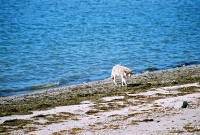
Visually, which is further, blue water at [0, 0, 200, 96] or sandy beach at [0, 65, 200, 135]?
blue water at [0, 0, 200, 96]

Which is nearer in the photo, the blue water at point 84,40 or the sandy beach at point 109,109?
the sandy beach at point 109,109

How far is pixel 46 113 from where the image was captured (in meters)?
16.5

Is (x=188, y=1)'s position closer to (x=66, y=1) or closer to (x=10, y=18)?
(x=66, y=1)

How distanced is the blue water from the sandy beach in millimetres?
4509

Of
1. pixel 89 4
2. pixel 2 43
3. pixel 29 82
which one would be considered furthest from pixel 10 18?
pixel 29 82

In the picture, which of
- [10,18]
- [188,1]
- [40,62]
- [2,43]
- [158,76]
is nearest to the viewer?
[158,76]

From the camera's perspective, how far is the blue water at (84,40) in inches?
1159

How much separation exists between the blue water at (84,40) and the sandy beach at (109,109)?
4.51 m

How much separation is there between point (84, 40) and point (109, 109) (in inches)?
1143

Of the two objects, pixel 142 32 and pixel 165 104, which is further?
pixel 142 32

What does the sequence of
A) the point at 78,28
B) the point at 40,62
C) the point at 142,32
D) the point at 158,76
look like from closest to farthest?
the point at 158,76 < the point at 40,62 < the point at 142,32 < the point at 78,28

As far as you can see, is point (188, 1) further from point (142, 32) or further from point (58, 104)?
point (58, 104)

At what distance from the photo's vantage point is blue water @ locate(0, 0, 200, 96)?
29438 millimetres

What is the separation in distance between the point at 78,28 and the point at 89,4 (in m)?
29.5
